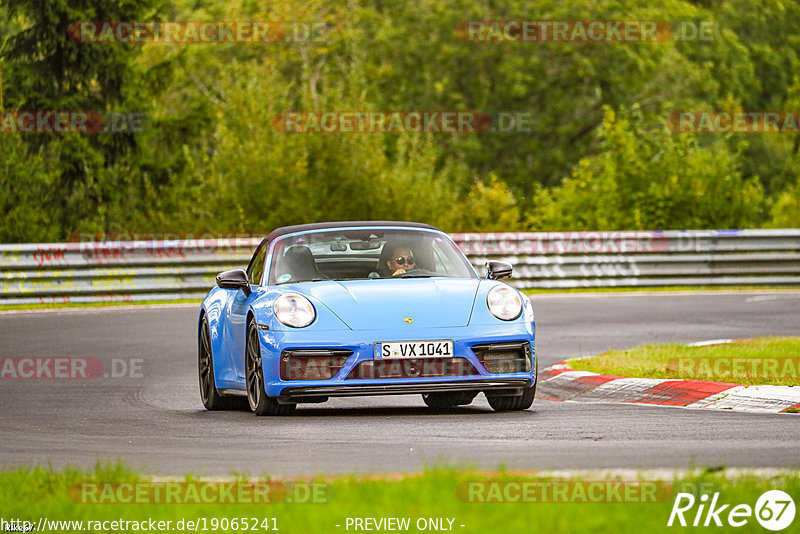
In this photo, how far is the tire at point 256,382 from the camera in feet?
36.2

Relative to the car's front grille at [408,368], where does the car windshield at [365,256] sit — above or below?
above

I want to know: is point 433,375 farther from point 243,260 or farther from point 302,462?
point 243,260

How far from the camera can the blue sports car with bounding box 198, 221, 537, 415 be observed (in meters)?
10.7

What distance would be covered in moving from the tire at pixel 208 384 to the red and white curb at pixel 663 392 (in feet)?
8.14

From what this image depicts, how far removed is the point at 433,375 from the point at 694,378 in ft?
8.90

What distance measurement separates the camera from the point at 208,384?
1255 centimetres

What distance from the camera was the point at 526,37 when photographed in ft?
193

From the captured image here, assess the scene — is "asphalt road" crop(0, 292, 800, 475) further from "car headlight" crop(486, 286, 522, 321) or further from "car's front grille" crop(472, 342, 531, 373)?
"car headlight" crop(486, 286, 522, 321)

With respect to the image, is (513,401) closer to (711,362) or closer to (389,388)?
(389,388)

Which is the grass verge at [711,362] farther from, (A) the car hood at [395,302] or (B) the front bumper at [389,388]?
(A) the car hood at [395,302]

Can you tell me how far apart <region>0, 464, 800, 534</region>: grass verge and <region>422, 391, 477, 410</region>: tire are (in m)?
4.81

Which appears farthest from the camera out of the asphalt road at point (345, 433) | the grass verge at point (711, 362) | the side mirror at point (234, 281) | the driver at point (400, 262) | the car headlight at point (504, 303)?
the grass verge at point (711, 362)

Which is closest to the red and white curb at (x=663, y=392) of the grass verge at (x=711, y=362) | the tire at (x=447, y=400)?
the grass verge at (x=711, y=362)

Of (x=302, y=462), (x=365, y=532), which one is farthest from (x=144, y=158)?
(x=365, y=532)
